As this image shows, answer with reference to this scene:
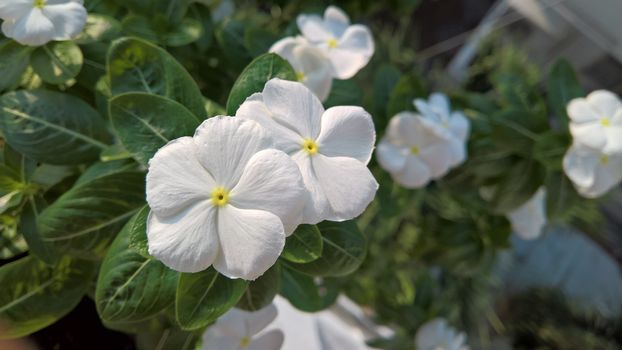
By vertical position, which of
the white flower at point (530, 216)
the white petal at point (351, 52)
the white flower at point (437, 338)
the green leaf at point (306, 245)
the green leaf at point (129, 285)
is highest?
the white petal at point (351, 52)

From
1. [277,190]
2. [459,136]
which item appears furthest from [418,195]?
[277,190]

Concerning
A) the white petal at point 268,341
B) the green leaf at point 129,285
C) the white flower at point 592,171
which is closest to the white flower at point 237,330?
the white petal at point 268,341

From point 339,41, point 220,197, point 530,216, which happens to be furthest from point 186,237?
point 530,216

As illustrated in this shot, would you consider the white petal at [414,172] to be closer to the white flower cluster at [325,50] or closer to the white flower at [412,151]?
the white flower at [412,151]

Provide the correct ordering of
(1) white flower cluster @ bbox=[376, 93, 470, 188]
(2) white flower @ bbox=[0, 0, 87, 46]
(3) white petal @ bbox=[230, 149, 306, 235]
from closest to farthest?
1. (3) white petal @ bbox=[230, 149, 306, 235]
2. (2) white flower @ bbox=[0, 0, 87, 46]
3. (1) white flower cluster @ bbox=[376, 93, 470, 188]

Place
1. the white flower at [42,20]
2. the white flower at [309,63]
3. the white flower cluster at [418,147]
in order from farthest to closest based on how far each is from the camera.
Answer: the white flower cluster at [418,147], the white flower at [309,63], the white flower at [42,20]

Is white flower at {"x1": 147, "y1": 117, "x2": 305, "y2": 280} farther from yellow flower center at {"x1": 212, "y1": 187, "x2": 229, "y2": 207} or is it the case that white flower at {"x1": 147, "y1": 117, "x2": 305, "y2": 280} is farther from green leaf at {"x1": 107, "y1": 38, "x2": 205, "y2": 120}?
green leaf at {"x1": 107, "y1": 38, "x2": 205, "y2": 120}

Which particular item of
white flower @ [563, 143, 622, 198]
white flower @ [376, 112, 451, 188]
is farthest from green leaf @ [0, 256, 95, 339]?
white flower @ [563, 143, 622, 198]
